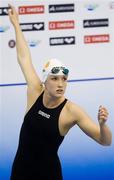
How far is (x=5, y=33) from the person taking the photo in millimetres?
3465

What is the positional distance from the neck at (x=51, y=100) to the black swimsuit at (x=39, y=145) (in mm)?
21

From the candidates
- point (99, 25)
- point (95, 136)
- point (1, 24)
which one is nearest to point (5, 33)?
point (1, 24)

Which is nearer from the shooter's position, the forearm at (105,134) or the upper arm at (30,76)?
the forearm at (105,134)

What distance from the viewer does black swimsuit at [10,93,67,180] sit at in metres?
2.58

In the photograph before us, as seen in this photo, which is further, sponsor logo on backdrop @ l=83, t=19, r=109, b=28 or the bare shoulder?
sponsor logo on backdrop @ l=83, t=19, r=109, b=28

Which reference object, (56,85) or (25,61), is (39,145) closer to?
(56,85)

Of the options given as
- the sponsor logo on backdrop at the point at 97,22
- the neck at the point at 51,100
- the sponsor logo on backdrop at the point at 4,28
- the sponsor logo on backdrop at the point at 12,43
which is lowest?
the neck at the point at 51,100

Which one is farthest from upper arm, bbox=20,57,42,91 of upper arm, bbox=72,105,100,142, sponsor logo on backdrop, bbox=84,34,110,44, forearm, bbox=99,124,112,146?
sponsor logo on backdrop, bbox=84,34,110,44

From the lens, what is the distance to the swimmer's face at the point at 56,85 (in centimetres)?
254

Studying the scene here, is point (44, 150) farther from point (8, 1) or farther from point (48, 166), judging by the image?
point (8, 1)

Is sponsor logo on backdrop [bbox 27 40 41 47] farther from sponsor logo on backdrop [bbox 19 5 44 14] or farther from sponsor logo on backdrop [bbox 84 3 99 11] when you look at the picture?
sponsor logo on backdrop [bbox 84 3 99 11]

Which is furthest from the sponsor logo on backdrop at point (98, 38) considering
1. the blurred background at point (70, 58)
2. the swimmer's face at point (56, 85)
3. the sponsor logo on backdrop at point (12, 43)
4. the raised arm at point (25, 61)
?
the swimmer's face at point (56, 85)

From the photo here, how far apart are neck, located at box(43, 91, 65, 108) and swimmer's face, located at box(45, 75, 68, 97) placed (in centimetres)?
4

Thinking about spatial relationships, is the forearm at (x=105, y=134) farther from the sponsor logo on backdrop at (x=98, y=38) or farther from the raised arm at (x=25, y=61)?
the sponsor logo on backdrop at (x=98, y=38)
